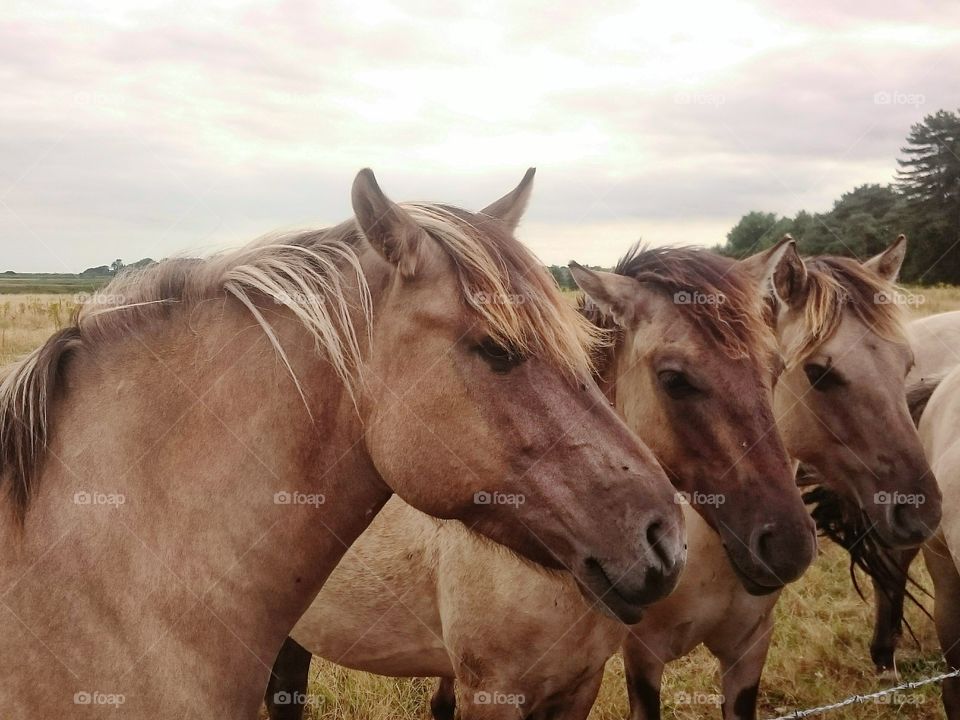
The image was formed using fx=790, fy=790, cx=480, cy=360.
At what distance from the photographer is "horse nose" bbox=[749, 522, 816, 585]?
3295 mm

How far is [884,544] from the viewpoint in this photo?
14.6 ft

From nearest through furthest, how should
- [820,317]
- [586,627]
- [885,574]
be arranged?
[586,627] → [820,317] → [885,574]

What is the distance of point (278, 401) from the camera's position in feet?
7.64

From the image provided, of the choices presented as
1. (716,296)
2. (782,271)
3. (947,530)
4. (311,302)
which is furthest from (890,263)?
(311,302)

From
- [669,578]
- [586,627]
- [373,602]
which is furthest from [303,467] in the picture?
[373,602]

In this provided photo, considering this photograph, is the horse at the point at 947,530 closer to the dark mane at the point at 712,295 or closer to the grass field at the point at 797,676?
the grass field at the point at 797,676

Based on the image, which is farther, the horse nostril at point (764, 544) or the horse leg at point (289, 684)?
the horse leg at point (289, 684)

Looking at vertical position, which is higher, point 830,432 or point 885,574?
point 830,432

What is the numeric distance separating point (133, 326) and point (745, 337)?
2.54 m

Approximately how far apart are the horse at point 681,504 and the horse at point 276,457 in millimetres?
1138

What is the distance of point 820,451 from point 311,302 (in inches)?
138

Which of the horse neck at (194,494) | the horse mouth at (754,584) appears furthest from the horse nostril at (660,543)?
the horse mouth at (754,584)

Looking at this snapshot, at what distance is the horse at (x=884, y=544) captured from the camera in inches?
198

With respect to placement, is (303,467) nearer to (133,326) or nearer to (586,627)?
(133,326)
